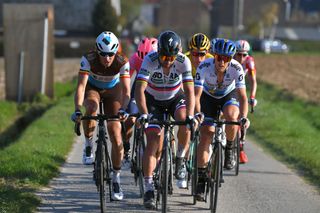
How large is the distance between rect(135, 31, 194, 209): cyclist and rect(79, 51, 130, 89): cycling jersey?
0.36m

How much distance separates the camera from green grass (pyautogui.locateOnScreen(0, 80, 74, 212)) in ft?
30.1

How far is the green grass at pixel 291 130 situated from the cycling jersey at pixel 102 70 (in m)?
3.71

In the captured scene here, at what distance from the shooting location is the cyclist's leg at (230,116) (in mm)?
9844

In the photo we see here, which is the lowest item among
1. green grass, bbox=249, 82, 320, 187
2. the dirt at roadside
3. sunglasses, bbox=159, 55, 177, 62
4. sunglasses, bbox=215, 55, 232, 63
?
the dirt at roadside

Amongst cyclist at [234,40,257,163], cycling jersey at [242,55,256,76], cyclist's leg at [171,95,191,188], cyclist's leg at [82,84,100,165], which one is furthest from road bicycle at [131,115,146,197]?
cycling jersey at [242,55,256,76]

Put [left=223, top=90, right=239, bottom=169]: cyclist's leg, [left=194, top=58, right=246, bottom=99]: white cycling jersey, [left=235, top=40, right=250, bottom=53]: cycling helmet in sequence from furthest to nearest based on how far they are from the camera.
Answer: [left=235, top=40, right=250, bottom=53]: cycling helmet → [left=223, top=90, right=239, bottom=169]: cyclist's leg → [left=194, top=58, right=246, bottom=99]: white cycling jersey

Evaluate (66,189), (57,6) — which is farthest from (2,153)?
(57,6)

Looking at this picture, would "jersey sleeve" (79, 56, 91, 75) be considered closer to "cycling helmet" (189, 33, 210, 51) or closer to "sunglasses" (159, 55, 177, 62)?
"sunglasses" (159, 55, 177, 62)

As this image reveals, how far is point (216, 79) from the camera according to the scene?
9.81m

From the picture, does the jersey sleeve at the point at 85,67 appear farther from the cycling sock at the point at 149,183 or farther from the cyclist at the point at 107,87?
the cycling sock at the point at 149,183

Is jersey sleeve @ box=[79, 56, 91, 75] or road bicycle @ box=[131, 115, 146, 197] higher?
jersey sleeve @ box=[79, 56, 91, 75]

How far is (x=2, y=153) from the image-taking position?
508 inches

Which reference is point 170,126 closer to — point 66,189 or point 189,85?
point 189,85

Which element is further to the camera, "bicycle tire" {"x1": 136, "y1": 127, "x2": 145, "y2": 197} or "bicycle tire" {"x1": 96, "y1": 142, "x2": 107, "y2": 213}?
"bicycle tire" {"x1": 136, "y1": 127, "x2": 145, "y2": 197}
